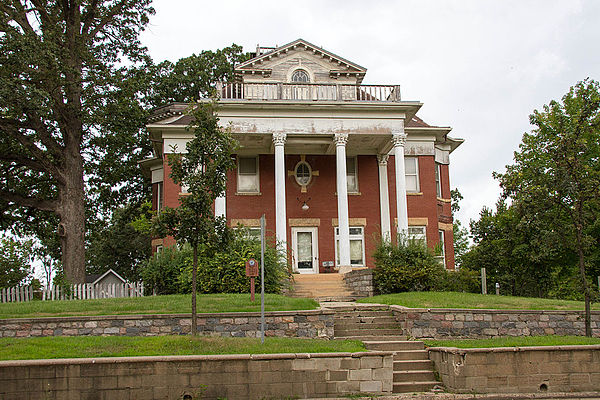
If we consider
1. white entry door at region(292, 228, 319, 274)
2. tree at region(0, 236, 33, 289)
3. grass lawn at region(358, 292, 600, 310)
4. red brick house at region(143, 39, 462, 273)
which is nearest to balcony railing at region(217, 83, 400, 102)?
red brick house at region(143, 39, 462, 273)

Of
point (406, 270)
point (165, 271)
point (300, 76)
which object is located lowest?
point (406, 270)

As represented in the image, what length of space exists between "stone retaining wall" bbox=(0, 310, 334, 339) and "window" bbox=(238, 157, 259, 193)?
14.0m

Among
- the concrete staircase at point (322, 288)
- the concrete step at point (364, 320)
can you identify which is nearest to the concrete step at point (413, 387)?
Result: the concrete step at point (364, 320)

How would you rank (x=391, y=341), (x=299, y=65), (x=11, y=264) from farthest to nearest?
(x=11, y=264) → (x=299, y=65) → (x=391, y=341)

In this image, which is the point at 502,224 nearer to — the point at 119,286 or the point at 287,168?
the point at 287,168

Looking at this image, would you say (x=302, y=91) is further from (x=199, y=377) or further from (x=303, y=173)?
(x=199, y=377)

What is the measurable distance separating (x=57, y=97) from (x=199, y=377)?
17.9m

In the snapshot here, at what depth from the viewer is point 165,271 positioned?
2050cm

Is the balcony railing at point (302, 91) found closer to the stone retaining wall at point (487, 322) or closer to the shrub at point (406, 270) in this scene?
the shrub at point (406, 270)

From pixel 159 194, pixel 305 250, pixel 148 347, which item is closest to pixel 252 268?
pixel 148 347

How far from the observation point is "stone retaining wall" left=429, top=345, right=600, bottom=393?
1034 cm

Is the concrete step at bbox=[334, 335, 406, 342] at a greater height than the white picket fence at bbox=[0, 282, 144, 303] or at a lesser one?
lesser

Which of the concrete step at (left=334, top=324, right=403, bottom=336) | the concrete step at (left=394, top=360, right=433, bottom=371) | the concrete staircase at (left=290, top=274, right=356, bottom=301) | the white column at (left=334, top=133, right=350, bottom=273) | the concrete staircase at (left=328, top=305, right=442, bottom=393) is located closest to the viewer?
the concrete staircase at (left=328, top=305, right=442, bottom=393)

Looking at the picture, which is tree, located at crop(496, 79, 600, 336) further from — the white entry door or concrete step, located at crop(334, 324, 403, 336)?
the white entry door
